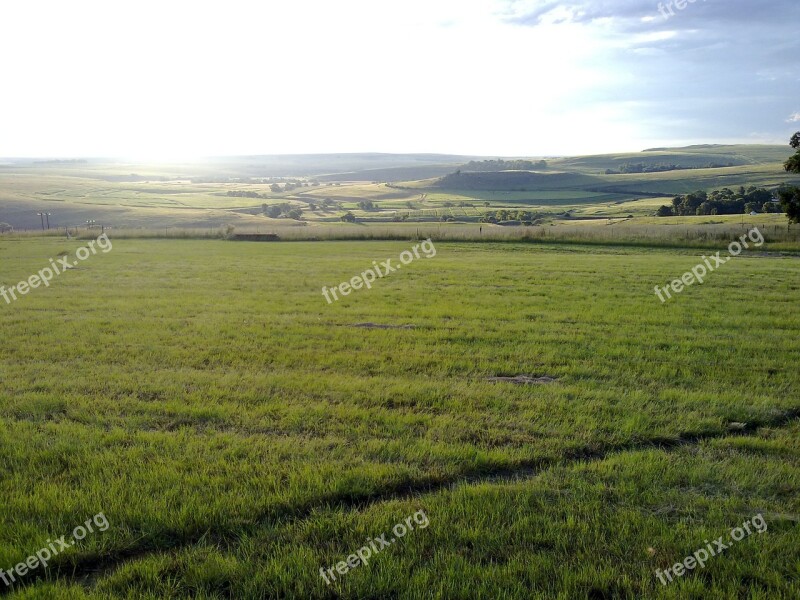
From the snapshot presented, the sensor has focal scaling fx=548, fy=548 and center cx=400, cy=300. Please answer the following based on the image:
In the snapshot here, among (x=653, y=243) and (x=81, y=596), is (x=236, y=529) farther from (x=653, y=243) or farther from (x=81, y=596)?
(x=653, y=243)

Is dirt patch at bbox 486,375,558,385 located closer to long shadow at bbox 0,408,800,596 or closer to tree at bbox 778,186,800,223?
long shadow at bbox 0,408,800,596

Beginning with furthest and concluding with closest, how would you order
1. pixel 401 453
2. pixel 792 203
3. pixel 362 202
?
pixel 362 202
pixel 792 203
pixel 401 453

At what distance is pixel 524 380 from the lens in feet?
31.1

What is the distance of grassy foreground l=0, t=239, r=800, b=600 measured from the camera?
182 inches

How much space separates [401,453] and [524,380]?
3614 millimetres

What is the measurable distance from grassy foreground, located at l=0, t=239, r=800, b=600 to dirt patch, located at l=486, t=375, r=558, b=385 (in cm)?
18

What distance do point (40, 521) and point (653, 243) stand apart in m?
44.0

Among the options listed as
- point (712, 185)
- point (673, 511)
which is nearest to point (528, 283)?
point (673, 511)

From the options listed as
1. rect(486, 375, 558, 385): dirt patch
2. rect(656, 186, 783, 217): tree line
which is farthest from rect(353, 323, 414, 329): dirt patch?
rect(656, 186, 783, 217): tree line

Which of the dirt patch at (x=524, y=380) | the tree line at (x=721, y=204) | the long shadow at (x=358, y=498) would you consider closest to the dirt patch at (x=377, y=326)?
the dirt patch at (x=524, y=380)

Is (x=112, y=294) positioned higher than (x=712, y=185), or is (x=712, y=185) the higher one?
(x=712, y=185)

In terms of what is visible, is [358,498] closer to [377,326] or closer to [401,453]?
[401,453]

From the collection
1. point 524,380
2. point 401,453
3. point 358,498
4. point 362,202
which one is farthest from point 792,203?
point 362,202

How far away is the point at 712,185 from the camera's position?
166 meters
